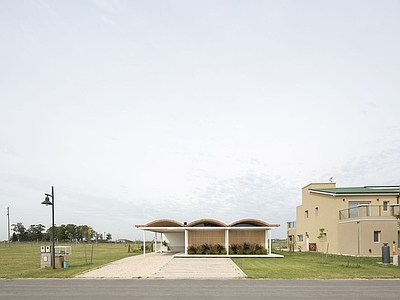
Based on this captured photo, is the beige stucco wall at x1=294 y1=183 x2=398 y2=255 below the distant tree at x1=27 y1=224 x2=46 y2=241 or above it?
above

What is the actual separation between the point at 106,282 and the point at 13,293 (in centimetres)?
396

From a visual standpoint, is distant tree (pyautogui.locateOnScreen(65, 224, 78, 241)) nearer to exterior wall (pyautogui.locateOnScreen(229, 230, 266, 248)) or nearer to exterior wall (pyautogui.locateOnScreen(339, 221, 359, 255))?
exterior wall (pyautogui.locateOnScreen(229, 230, 266, 248))

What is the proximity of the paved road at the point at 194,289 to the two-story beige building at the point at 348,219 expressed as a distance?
15.9 metres

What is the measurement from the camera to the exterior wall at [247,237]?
38812 mm

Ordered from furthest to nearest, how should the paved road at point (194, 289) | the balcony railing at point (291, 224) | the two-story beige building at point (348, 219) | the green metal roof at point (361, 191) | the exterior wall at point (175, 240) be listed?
the balcony railing at point (291, 224) → the exterior wall at point (175, 240) → the green metal roof at point (361, 191) → the two-story beige building at point (348, 219) → the paved road at point (194, 289)

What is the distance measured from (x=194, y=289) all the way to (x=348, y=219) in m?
26.6

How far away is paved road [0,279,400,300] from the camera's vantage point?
45.2 ft

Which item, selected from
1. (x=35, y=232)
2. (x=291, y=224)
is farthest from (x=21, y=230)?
(x=291, y=224)

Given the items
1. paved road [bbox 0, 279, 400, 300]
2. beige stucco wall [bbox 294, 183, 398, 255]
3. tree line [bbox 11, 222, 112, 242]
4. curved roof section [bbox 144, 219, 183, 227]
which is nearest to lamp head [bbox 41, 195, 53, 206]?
paved road [bbox 0, 279, 400, 300]

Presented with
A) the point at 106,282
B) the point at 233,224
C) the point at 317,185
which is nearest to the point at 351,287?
the point at 106,282

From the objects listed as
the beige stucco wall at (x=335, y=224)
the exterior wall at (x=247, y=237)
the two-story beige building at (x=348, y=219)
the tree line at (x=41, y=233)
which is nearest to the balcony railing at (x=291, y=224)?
the two-story beige building at (x=348, y=219)

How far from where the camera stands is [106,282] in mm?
17875

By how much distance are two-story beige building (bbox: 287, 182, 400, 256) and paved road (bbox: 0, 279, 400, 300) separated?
1594 centimetres

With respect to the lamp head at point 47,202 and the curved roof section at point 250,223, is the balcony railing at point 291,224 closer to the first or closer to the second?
the curved roof section at point 250,223
